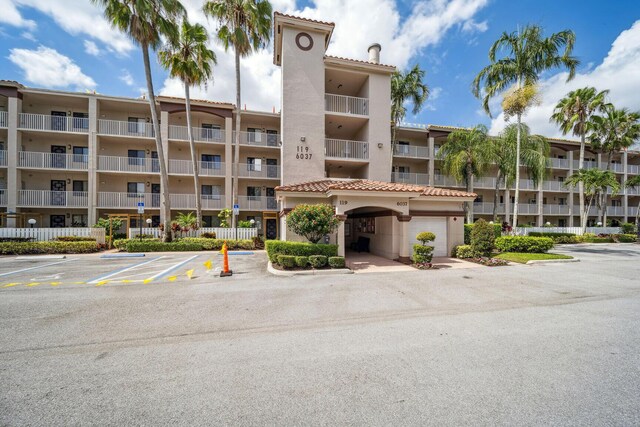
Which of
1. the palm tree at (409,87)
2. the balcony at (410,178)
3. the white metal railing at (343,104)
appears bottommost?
the balcony at (410,178)

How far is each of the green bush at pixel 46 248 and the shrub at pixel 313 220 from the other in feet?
48.2

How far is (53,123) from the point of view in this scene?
19.3m

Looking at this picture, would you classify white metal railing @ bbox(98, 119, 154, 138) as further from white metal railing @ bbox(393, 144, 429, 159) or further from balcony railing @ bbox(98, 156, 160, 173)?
white metal railing @ bbox(393, 144, 429, 159)

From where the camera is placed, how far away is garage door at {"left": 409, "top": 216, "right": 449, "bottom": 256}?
13.8 meters

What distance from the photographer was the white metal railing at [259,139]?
2170 centimetres

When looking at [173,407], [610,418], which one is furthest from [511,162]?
[173,407]

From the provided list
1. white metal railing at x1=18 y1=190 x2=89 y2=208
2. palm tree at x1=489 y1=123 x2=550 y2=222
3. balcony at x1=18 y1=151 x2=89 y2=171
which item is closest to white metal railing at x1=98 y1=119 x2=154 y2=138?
balcony at x1=18 y1=151 x2=89 y2=171

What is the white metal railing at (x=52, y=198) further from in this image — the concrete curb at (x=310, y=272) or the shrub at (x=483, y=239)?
the shrub at (x=483, y=239)

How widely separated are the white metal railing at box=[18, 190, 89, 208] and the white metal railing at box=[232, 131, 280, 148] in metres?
12.7

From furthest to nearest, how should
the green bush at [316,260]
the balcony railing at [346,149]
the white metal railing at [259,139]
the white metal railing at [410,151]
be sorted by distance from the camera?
the white metal railing at [410,151]
the white metal railing at [259,139]
the balcony railing at [346,149]
the green bush at [316,260]

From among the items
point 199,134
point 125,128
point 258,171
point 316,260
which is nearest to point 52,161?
point 125,128

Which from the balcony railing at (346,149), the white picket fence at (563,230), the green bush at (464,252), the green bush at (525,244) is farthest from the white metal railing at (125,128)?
the white picket fence at (563,230)

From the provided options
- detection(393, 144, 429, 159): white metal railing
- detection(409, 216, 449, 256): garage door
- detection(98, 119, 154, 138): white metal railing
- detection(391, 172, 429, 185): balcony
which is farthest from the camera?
detection(393, 144, 429, 159): white metal railing

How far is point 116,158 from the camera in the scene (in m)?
20.2
